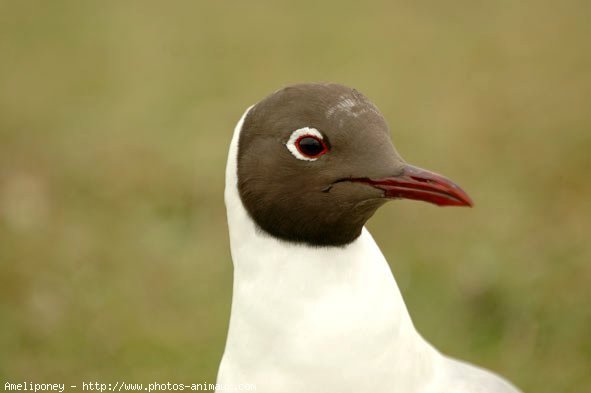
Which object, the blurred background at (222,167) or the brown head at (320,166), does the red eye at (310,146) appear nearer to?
the brown head at (320,166)

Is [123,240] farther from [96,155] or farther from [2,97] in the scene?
[2,97]

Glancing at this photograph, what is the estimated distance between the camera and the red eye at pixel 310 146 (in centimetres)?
259

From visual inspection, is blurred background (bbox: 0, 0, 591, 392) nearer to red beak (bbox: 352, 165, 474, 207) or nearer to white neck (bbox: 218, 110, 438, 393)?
white neck (bbox: 218, 110, 438, 393)

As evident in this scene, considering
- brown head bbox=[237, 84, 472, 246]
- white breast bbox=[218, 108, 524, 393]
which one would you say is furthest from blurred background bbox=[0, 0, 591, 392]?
brown head bbox=[237, 84, 472, 246]

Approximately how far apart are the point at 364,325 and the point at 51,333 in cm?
317

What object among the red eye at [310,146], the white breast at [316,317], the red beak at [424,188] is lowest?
the white breast at [316,317]

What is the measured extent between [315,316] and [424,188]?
1.75 ft

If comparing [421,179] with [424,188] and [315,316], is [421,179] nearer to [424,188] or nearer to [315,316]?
[424,188]

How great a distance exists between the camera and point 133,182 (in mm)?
6801

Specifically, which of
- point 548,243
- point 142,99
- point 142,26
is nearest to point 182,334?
point 548,243

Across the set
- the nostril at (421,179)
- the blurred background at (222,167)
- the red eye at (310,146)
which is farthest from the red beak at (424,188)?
the blurred background at (222,167)

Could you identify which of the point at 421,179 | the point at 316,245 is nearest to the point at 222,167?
the point at 316,245

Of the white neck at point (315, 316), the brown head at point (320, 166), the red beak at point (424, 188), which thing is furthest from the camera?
the white neck at point (315, 316)

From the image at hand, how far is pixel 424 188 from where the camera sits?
2498mm
